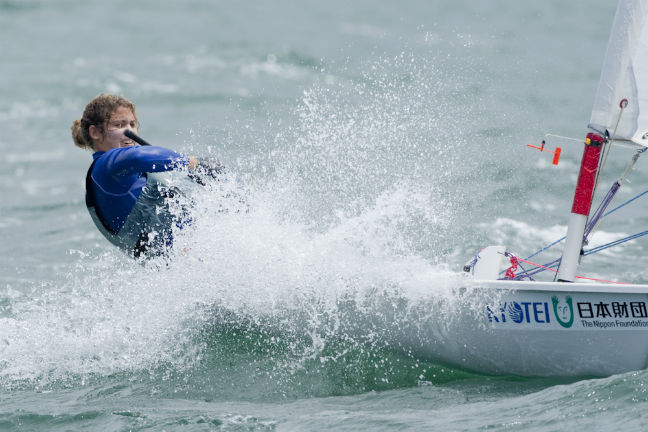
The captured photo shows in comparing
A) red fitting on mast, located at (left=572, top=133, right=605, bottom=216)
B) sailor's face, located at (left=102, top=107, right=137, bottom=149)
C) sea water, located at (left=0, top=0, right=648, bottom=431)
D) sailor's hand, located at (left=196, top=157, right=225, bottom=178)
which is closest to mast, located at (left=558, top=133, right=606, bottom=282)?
red fitting on mast, located at (left=572, top=133, right=605, bottom=216)

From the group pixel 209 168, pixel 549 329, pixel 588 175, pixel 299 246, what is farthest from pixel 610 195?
pixel 209 168

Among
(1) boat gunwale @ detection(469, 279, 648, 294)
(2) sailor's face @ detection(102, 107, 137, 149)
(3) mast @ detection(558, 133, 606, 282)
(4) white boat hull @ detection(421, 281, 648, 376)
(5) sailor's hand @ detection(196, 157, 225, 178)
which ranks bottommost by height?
(4) white boat hull @ detection(421, 281, 648, 376)

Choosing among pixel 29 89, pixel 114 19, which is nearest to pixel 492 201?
pixel 29 89

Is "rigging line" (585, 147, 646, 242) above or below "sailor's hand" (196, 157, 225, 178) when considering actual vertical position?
below

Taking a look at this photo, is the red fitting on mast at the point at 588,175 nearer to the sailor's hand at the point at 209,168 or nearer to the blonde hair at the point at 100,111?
the sailor's hand at the point at 209,168

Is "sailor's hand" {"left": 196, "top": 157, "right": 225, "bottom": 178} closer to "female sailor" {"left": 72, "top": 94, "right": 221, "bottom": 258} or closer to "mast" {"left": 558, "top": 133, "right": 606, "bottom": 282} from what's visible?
"female sailor" {"left": 72, "top": 94, "right": 221, "bottom": 258}

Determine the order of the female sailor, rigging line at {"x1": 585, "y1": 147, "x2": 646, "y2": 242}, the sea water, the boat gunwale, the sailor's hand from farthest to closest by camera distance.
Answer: the sailor's hand → the female sailor → rigging line at {"x1": 585, "y1": 147, "x2": 646, "y2": 242} → the sea water → the boat gunwale

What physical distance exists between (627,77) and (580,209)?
0.61 meters

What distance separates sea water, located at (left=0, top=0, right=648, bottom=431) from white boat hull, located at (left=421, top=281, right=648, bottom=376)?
0.23ft

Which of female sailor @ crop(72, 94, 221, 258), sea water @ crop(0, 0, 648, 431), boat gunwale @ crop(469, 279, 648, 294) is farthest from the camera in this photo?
female sailor @ crop(72, 94, 221, 258)

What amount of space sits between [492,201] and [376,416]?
3.80 m

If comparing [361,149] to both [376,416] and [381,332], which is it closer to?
[381,332]

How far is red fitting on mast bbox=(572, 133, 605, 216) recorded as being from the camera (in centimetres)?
385

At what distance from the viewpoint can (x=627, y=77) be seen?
387 centimetres
